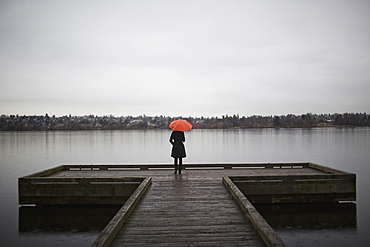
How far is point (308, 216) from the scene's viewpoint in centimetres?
961

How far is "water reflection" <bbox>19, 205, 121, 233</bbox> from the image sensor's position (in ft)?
29.6

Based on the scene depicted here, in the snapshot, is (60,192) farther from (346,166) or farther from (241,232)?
(346,166)

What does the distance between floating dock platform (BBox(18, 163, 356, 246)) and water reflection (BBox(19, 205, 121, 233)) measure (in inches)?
11.1

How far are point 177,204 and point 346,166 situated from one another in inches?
875

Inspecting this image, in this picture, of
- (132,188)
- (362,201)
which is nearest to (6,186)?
(132,188)

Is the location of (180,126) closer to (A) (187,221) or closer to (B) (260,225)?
(A) (187,221)

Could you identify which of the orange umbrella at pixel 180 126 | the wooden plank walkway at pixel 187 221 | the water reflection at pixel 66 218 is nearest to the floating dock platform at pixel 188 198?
the wooden plank walkway at pixel 187 221

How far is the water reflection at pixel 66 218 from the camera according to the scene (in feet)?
29.6

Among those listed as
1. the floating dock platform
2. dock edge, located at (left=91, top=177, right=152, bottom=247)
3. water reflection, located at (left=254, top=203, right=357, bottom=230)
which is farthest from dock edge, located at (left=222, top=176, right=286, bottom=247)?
water reflection, located at (left=254, top=203, right=357, bottom=230)

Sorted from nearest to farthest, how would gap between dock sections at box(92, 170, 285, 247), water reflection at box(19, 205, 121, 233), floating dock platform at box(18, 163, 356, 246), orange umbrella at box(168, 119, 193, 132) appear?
gap between dock sections at box(92, 170, 285, 247), floating dock platform at box(18, 163, 356, 246), water reflection at box(19, 205, 121, 233), orange umbrella at box(168, 119, 193, 132)

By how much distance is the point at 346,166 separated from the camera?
23.9 meters

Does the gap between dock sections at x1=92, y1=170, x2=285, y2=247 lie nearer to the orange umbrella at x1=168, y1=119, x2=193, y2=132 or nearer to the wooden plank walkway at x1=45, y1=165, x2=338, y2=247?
the wooden plank walkway at x1=45, y1=165, x2=338, y2=247

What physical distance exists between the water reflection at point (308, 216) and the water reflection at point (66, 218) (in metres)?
5.48

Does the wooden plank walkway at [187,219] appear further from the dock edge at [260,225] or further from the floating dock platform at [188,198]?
the dock edge at [260,225]
